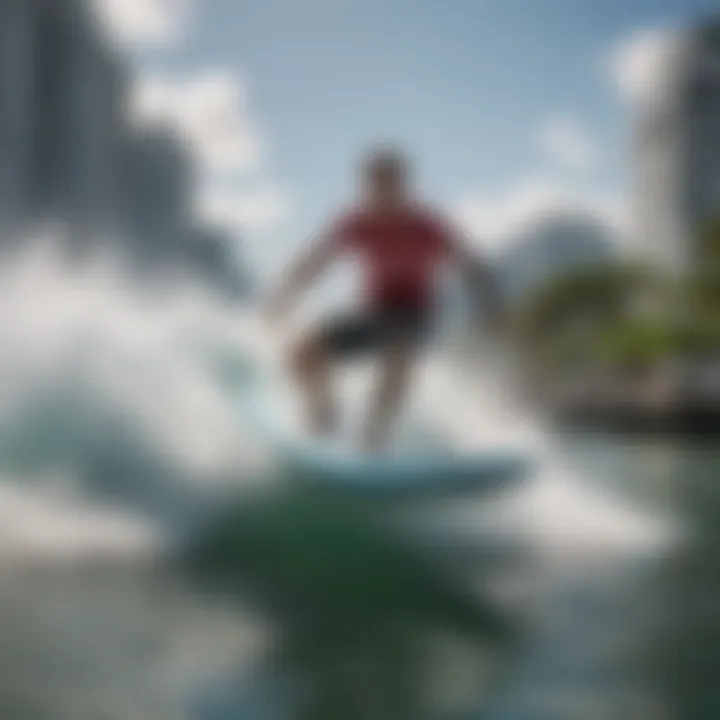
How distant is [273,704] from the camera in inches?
62.7

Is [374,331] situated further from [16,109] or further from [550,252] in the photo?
[16,109]

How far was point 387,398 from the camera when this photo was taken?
1.76m

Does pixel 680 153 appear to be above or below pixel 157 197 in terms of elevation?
above

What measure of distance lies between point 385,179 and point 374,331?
0.84 ft

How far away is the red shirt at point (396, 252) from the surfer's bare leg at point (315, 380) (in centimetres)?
12

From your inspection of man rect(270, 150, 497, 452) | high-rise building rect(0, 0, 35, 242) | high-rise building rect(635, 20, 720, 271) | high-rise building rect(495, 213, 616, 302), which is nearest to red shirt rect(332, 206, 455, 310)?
man rect(270, 150, 497, 452)

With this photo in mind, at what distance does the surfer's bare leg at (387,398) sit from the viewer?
176 cm

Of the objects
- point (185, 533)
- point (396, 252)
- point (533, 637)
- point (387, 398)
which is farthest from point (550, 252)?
point (185, 533)

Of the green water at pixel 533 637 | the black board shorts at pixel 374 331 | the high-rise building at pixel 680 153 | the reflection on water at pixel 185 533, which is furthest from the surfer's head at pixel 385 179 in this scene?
the green water at pixel 533 637

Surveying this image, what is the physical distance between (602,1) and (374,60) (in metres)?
0.41

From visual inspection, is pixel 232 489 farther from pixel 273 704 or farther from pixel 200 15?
pixel 200 15

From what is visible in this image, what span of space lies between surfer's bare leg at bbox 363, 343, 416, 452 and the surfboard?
27 millimetres

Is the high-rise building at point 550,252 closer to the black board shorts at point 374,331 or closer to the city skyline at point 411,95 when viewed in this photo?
the city skyline at point 411,95

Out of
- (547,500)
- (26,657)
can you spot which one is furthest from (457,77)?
(26,657)
